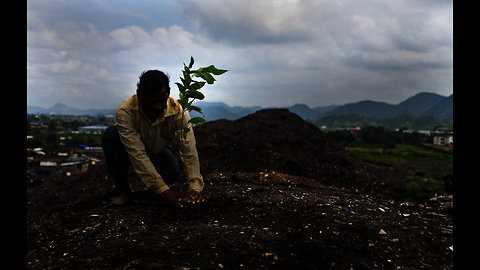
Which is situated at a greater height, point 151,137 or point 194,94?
point 194,94

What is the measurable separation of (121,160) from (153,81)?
5.52 feet

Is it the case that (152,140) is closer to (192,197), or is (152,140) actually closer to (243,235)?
(192,197)

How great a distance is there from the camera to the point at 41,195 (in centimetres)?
1293

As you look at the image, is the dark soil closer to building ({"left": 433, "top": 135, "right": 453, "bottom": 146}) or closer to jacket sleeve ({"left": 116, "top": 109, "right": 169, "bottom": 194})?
jacket sleeve ({"left": 116, "top": 109, "right": 169, "bottom": 194})

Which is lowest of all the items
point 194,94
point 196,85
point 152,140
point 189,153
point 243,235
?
point 243,235

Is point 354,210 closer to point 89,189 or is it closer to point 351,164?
point 351,164

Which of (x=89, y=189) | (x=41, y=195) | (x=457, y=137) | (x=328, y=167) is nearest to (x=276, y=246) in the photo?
(x=457, y=137)

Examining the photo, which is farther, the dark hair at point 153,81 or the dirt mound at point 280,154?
the dirt mound at point 280,154

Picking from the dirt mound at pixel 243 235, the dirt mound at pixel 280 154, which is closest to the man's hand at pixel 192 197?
the dirt mound at pixel 243 235

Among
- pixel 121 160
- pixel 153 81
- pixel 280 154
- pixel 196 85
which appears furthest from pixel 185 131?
pixel 280 154

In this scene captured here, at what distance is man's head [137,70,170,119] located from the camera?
11.3 feet

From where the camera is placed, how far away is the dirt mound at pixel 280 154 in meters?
11.2

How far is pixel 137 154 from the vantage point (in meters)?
3.73

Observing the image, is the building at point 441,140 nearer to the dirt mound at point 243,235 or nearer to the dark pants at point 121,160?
the dirt mound at point 243,235
